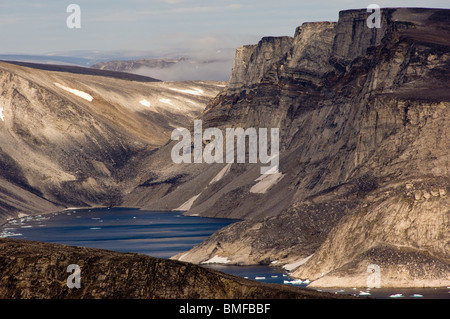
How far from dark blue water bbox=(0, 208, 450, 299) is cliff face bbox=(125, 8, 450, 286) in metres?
2.89

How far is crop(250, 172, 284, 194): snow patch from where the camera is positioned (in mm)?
99438

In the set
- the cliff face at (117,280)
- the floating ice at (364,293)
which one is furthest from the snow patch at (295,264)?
the cliff face at (117,280)

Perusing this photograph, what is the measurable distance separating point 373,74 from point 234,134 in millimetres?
43217

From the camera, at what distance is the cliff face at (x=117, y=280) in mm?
29062

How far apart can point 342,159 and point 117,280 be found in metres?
53.4

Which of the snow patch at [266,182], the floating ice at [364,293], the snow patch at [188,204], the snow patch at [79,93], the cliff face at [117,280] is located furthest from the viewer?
the snow patch at [79,93]

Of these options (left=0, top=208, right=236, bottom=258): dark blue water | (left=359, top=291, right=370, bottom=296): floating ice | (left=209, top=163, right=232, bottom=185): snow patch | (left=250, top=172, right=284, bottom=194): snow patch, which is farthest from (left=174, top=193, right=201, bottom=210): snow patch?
(left=359, top=291, right=370, bottom=296): floating ice

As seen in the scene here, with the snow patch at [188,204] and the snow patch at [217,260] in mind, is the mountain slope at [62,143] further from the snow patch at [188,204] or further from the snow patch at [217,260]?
the snow patch at [217,260]

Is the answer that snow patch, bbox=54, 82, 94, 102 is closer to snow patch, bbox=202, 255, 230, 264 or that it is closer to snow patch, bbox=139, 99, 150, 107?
snow patch, bbox=139, 99, 150, 107

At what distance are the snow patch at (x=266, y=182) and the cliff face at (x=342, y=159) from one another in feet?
1.24

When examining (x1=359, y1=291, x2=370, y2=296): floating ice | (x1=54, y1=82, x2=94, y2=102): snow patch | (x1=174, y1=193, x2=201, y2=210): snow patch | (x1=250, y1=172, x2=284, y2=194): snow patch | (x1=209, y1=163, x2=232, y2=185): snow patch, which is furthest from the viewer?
(x1=54, y1=82, x2=94, y2=102): snow patch

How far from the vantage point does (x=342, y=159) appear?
81.2m

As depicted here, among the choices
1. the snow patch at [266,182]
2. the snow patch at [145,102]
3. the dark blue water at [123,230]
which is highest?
the snow patch at [145,102]

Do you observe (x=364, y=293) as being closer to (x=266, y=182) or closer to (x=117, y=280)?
(x=117, y=280)
